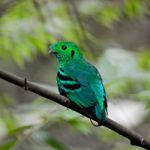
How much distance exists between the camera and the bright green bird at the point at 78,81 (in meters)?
2.62

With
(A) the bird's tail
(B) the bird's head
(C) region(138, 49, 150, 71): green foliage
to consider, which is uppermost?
(B) the bird's head

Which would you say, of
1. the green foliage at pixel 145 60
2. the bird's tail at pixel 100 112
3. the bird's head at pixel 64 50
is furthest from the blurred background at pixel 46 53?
the bird's tail at pixel 100 112

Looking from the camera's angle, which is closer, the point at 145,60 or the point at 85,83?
the point at 85,83

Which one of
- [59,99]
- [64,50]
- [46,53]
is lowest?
[46,53]

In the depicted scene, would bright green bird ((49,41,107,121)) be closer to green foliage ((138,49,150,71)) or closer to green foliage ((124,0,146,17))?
green foliage ((124,0,146,17))

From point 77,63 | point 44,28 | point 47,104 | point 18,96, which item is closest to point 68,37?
point 44,28

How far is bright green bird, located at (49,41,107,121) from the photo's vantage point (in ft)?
8.59

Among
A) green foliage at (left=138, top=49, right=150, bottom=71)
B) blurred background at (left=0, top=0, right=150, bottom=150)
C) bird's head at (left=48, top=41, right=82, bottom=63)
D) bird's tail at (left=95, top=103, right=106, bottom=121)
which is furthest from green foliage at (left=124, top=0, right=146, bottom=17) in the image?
bird's tail at (left=95, top=103, right=106, bottom=121)

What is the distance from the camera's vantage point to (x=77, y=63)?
2854mm

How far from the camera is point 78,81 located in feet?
8.90

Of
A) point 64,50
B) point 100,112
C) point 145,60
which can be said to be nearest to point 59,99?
point 100,112

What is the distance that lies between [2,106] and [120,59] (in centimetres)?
103

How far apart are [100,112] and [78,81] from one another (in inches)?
7.8

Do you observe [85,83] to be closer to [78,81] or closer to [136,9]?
[78,81]
